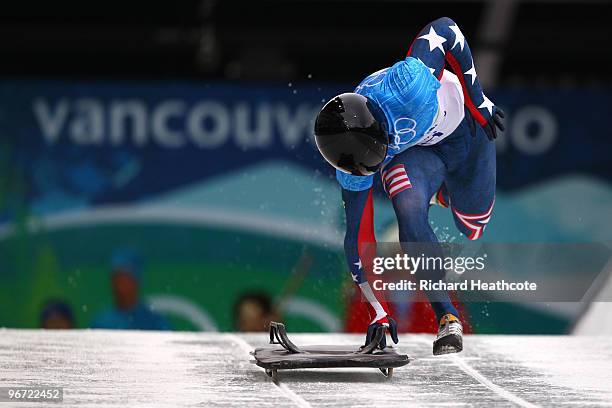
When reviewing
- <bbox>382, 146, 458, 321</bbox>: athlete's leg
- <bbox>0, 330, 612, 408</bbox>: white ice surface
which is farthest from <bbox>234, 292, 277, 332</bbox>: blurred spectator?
<bbox>382, 146, 458, 321</bbox>: athlete's leg

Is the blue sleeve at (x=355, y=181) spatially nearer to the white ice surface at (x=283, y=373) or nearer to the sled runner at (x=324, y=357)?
the sled runner at (x=324, y=357)

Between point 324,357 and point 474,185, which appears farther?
point 474,185

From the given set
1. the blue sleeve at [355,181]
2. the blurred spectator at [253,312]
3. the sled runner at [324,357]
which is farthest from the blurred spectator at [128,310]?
the blue sleeve at [355,181]

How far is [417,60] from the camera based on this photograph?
5.96m

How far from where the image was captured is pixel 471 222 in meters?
6.50

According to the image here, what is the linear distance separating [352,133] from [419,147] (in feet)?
2.19

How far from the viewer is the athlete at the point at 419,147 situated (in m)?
5.69

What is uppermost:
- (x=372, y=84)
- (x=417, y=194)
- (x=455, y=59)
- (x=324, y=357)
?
(x=455, y=59)

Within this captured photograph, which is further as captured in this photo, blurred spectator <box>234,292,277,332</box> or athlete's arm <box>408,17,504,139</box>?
blurred spectator <box>234,292,277,332</box>

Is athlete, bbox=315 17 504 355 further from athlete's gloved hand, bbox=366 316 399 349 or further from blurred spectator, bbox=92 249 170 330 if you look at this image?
A: blurred spectator, bbox=92 249 170 330

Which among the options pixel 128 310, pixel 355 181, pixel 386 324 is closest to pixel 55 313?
pixel 128 310

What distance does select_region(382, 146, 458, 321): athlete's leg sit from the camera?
233 inches

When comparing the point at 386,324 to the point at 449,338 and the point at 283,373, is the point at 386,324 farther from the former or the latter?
the point at 283,373

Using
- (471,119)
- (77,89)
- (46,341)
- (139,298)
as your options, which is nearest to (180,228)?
(139,298)
